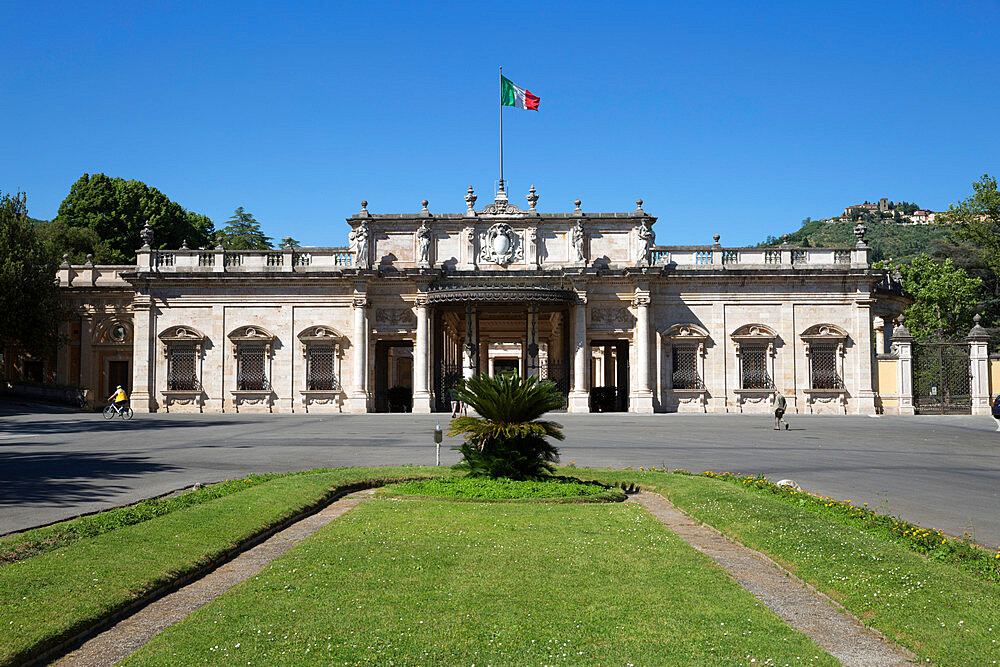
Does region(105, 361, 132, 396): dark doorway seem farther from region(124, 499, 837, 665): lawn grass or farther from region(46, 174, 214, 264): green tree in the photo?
region(124, 499, 837, 665): lawn grass

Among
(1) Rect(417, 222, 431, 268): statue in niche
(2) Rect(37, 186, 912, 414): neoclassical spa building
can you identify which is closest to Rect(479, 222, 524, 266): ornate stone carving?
(2) Rect(37, 186, 912, 414): neoclassical spa building

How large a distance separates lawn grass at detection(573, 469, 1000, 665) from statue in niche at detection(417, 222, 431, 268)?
30.7 m

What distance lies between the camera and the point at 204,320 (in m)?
41.7

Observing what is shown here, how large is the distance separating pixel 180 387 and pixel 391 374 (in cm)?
2155

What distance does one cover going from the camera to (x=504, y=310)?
41.2 meters

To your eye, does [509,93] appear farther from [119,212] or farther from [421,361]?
[119,212]

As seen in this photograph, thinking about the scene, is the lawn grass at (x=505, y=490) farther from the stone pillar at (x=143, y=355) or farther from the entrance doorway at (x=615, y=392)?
the stone pillar at (x=143, y=355)

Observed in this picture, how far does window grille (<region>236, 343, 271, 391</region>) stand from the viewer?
41.1 m

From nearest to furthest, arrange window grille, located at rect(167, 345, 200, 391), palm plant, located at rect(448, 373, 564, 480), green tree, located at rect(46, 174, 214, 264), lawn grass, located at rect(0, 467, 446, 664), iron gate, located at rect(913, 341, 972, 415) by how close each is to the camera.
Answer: lawn grass, located at rect(0, 467, 446, 664)
palm plant, located at rect(448, 373, 564, 480)
iron gate, located at rect(913, 341, 972, 415)
window grille, located at rect(167, 345, 200, 391)
green tree, located at rect(46, 174, 214, 264)

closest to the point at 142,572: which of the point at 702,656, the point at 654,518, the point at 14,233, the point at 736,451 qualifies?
the point at 702,656

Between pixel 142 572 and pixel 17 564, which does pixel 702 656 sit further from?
pixel 17 564

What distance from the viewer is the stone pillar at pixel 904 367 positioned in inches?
1490

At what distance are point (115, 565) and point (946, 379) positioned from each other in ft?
130

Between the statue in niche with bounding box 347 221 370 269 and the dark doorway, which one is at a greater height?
the statue in niche with bounding box 347 221 370 269
